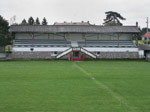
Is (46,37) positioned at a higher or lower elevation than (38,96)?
higher

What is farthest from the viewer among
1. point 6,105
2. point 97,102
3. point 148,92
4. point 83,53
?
point 83,53

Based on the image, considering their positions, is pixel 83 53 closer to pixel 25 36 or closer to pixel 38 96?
pixel 25 36

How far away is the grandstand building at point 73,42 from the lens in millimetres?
42156

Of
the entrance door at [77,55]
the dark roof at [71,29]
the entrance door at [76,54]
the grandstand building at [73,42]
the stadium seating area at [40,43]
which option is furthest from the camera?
the dark roof at [71,29]

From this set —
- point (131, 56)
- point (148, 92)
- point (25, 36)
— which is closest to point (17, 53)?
point (25, 36)

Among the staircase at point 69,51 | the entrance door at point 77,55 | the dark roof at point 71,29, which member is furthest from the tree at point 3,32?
the entrance door at point 77,55

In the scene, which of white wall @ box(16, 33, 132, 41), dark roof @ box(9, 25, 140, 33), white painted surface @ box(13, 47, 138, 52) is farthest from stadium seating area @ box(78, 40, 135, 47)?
dark roof @ box(9, 25, 140, 33)

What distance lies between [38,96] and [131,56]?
117 ft

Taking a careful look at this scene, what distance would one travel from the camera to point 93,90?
13.0 metres

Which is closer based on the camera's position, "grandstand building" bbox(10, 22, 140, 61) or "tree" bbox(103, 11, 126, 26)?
"grandstand building" bbox(10, 22, 140, 61)

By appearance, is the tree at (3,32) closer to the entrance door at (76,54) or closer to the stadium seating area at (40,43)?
the stadium seating area at (40,43)

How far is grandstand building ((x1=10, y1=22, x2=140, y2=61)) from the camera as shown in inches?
1660

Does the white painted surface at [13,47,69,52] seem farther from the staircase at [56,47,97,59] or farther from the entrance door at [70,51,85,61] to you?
the entrance door at [70,51,85,61]

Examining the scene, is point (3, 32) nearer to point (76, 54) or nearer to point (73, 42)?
point (73, 42)
